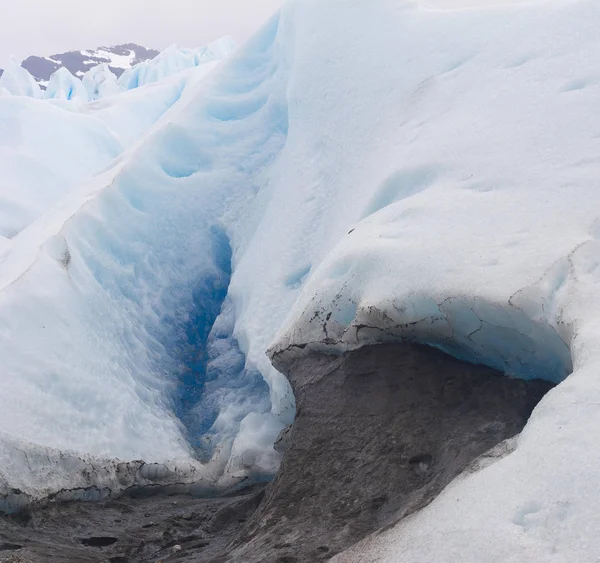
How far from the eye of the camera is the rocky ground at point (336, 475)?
2424 millimetres

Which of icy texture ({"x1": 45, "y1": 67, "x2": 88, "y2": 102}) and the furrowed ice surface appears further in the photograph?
icy texture ({"x1": 45, "y1": 67, "x2": 88, "y2": 102})

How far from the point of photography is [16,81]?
23312 millimetres

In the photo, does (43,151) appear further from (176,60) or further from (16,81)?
(176,60)

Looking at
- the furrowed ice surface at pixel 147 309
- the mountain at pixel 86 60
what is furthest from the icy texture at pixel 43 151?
the mountain at pixel 86 60


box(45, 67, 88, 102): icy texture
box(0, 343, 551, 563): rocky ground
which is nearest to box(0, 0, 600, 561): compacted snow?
box(0, 343, 551, 563): rocky ground

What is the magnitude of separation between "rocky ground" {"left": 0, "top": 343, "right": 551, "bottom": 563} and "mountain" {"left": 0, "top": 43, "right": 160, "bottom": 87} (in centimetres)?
5235

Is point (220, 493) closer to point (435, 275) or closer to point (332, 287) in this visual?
point (332, 287)

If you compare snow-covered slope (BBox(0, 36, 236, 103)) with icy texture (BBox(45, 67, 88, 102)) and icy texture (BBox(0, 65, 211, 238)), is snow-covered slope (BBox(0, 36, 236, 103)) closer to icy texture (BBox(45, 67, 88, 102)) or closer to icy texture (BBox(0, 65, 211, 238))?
icy texture (BBox(45, 67, 88, 102))

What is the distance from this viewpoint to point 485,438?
97.7 inches

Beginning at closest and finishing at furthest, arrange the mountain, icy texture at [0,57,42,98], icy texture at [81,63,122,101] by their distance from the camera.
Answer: icy texture at [0,57,42,98] < icy texture at [81,63,122,101] < the mountain

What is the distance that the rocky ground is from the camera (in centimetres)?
242

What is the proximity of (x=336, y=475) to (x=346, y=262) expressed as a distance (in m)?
1.19

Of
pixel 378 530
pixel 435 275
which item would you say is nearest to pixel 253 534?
pixel 378 530

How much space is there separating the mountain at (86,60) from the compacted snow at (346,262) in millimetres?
49109
